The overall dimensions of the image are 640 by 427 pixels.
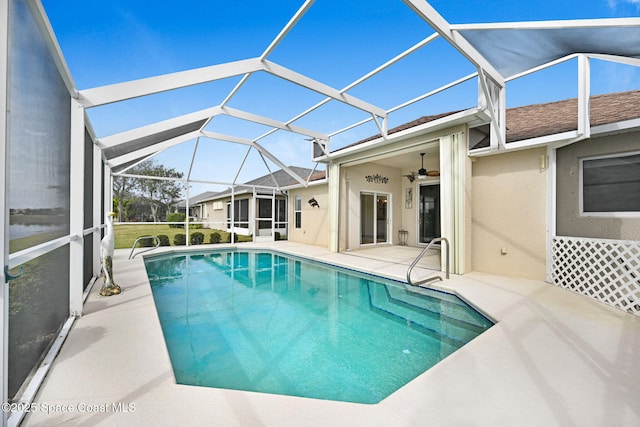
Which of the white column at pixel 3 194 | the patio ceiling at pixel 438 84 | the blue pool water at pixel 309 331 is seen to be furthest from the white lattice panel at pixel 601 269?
the white column at pixel 3 194

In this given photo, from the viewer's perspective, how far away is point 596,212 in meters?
4.99

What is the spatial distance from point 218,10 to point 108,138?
12.2ft

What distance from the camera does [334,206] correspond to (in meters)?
9.84

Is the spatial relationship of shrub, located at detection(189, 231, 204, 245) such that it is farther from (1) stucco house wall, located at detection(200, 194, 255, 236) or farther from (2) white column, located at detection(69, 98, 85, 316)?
(2) white column, located at detection(69, 98, 85, 316)

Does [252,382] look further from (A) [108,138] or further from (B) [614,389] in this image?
(A) [108,138]

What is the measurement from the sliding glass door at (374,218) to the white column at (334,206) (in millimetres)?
1346

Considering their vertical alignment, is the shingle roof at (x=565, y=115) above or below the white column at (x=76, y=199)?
above

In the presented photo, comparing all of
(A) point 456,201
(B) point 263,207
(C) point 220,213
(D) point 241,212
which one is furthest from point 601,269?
(C) point 220,213

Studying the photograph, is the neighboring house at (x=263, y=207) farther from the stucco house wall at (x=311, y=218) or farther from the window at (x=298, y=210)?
the stucco house wall at (x=311, y=218)

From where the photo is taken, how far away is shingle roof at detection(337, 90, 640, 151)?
5.06 m

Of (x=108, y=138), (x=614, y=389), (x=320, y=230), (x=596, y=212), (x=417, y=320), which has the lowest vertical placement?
(x=417, y=320)

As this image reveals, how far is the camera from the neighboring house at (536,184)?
185 inches

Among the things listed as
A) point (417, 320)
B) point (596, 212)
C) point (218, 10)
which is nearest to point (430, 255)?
point (596, 212)

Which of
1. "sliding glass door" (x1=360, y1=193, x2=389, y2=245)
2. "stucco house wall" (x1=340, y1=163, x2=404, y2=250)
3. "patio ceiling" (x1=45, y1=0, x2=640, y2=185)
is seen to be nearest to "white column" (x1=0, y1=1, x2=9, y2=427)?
"patio ceiling" (x1=45, y1=0, x2=640, y2=185)
